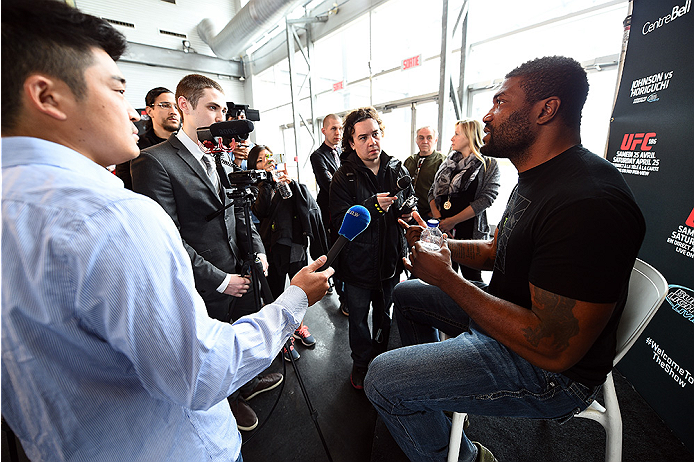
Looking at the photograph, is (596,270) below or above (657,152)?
below

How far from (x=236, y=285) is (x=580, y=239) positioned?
161cm

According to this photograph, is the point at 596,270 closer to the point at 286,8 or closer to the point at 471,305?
the point at 471,305

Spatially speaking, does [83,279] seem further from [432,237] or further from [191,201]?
[432,237]

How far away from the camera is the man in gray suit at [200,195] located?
58.1 inches

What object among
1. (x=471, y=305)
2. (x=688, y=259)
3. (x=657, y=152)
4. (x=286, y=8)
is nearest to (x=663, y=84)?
(x=657, y=152)

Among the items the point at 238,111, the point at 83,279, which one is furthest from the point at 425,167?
the point at 83,279

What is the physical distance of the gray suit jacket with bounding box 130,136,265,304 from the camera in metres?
1.46

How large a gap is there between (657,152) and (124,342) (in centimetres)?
267

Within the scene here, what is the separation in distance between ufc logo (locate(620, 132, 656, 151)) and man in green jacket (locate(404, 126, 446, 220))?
1.67 metres

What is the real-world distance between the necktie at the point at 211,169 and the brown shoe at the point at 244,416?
4.61 feet

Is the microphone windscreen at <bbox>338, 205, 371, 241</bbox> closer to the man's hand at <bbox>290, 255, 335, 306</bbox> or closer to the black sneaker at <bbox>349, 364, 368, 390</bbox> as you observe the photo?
the man's hand at <bbox>290, 255, 335, 306</bbox>

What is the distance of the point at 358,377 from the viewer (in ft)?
6.81

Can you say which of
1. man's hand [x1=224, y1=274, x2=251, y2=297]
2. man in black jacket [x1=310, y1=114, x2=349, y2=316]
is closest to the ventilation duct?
man in black jacket [x1=310, y1=114, x2=349, y2=316]

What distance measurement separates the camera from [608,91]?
131 inches
